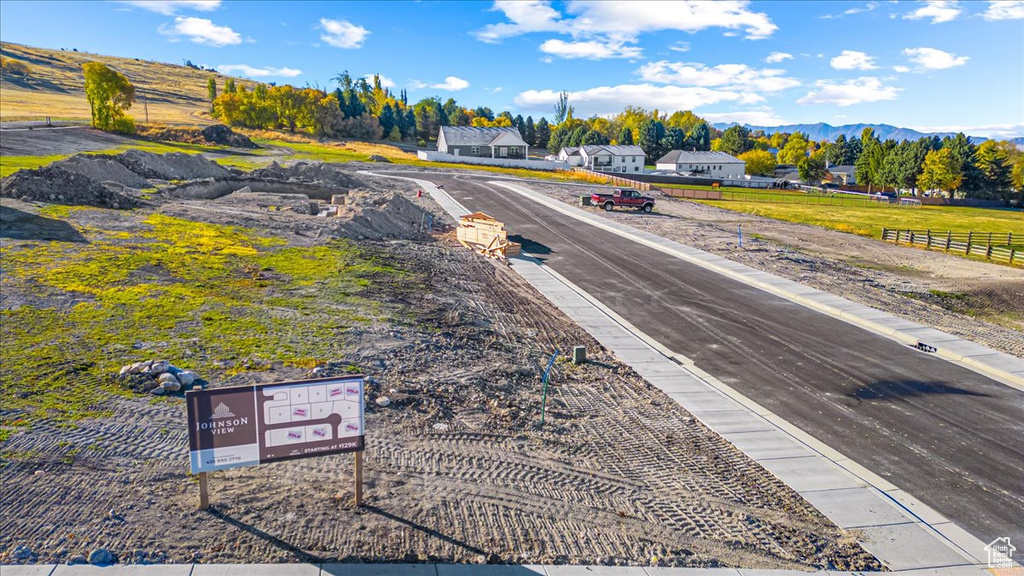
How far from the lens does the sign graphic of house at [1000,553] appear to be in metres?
8.37

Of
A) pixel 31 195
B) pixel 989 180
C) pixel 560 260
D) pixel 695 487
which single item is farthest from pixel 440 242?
pixel 989 180

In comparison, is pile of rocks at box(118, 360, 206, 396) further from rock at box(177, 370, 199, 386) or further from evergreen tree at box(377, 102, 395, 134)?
evergreen tree at box(377, 102, 395, 134)

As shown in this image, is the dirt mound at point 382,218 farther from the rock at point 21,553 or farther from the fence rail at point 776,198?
the fence rail at point 776,198

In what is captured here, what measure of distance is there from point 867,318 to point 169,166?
49.2 metres

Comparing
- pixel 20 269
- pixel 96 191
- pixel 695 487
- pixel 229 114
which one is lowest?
pixel 695 487

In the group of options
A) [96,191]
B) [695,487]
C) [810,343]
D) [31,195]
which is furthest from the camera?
[96,191]

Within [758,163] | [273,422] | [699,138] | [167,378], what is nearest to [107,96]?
[167,378]

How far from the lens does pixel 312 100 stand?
355ft

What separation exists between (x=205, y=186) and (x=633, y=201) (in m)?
31.0

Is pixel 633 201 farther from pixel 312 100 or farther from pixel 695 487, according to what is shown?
pixel 312 100

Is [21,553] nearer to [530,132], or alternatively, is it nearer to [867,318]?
[867,318]

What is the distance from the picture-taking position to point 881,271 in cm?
2923

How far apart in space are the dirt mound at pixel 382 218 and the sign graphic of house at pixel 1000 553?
2548 cm

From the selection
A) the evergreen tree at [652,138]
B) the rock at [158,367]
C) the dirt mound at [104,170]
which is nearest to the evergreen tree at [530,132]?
the evergreen tree at [652,138]
